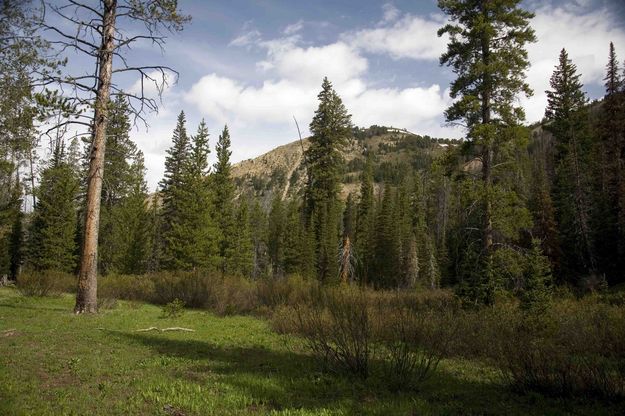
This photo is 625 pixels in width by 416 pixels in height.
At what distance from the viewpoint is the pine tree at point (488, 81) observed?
56.2ft

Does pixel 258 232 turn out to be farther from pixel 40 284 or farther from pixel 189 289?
pixel 40 284

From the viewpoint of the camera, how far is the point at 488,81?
57.4ft

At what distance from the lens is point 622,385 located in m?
5.93

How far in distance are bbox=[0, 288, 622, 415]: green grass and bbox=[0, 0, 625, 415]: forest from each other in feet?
0.15

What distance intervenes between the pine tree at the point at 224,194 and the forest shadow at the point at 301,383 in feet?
113

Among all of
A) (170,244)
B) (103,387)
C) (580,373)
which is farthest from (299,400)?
(170,244)

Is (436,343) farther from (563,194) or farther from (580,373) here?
(563,194)

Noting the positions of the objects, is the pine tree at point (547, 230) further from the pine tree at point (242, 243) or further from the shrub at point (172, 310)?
the pine tree at point (242, 243)

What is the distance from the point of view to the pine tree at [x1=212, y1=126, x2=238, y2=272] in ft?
143

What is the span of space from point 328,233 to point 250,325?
31.3m

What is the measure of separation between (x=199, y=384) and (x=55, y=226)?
39.3 metres

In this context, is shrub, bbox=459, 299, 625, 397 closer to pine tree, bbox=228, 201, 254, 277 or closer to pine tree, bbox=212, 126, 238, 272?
pine tree, bbox=212, 126, 238, 272

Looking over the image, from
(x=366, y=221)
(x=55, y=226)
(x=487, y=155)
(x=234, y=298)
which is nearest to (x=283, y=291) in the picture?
(x=234, y=298)

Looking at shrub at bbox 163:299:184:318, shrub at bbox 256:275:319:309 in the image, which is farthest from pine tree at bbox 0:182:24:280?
shrub at bbox 163:299:184:318
